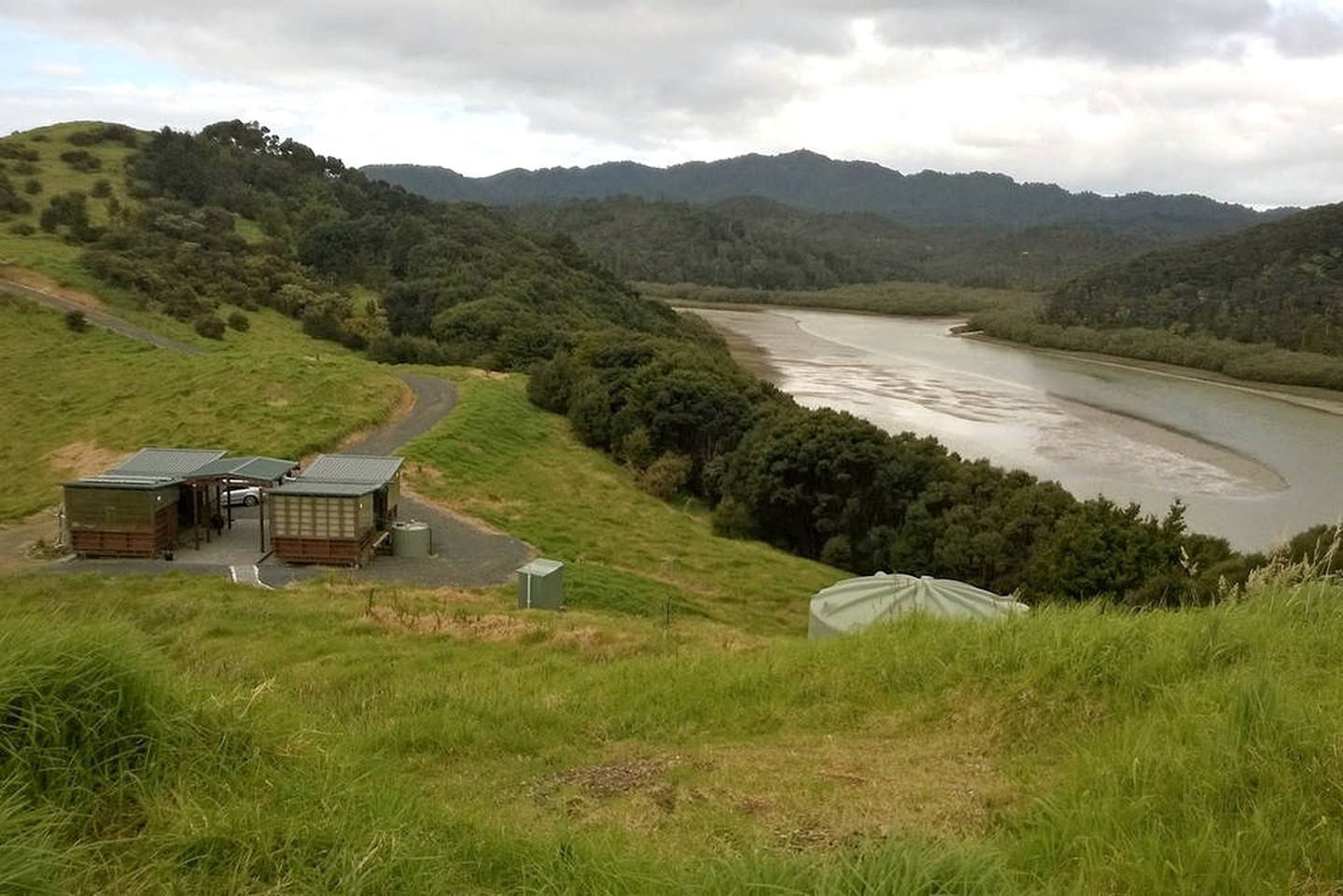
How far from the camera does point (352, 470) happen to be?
A: 21.1 meters

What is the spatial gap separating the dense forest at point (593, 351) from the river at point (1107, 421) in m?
5.94

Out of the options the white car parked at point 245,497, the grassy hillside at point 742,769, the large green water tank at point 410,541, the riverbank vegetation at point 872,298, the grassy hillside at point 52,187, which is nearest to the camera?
the grassy hillside at point 742,769

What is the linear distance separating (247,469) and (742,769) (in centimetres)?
1745

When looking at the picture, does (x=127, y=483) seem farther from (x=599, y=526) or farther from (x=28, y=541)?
(x=599, y=526)

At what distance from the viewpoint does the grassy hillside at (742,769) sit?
3.53 metres

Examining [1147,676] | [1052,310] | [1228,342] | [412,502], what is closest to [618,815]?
[1147,676]

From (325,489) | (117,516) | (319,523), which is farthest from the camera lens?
(325,489)

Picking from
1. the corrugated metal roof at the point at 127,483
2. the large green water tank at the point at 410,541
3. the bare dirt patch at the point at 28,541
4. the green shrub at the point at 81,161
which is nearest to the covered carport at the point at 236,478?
the corrugated metal roof at the point at 127,483

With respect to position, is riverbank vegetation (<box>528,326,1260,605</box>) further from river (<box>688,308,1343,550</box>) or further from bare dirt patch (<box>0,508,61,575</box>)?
bare dirt patch (<box>0,508,61,575</box>)

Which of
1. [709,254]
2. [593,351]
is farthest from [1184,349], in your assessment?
[709,254]

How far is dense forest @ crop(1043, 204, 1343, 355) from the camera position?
82.5m

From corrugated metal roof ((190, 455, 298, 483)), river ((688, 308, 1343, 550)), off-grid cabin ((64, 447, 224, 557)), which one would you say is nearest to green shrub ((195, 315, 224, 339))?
corrugated metal roof ((190, 455, 298, 483))

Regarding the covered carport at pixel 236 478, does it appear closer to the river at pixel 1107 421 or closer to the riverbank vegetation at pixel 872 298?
the river at pixel 1107 421

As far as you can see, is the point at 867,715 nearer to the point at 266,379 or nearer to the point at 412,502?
the point at 412,502
